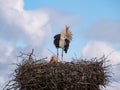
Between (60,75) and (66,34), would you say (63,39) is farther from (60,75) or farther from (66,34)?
(60,75)

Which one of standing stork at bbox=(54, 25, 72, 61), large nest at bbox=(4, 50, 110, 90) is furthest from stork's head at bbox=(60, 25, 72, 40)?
large nest at bbox=(4, 50, 110, 90)

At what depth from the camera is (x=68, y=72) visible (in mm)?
7914

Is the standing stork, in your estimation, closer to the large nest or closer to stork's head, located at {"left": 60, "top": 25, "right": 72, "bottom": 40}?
stork's head, located at {"left": 60, "top": 25, "right": 72, "bottom": 40}

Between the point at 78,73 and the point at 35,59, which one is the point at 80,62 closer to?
the point at 78,73

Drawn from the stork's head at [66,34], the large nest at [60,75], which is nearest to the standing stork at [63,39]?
the stork's head at [66,34]

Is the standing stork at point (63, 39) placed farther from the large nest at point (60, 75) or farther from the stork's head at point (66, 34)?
the large nest at point (60, 75)

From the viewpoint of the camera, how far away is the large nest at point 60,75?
780 centimetres

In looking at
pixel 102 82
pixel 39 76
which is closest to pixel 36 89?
pixel 39 76

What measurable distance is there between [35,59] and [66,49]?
0.95 meters

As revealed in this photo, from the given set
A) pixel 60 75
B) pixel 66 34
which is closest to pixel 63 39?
pixel 66 34

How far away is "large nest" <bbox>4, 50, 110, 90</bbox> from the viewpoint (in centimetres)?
780

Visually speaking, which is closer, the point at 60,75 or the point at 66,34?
the point at 60,75

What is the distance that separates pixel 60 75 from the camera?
783 cm

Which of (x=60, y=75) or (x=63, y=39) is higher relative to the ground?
(x=63, y=39)
